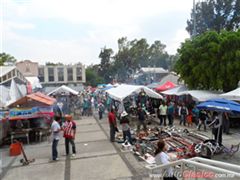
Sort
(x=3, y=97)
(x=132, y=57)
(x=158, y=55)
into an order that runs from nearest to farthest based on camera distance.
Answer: (x=3, y=97), (x=132, y=57), (x=158, y=55)

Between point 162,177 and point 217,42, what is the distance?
45.6 feet

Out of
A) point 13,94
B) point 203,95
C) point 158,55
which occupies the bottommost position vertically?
point 203,95

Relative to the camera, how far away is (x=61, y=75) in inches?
2773

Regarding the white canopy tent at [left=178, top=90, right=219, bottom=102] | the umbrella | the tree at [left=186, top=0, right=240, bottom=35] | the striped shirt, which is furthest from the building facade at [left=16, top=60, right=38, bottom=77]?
the umbrella

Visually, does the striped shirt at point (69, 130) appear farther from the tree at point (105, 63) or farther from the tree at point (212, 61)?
the tree at point (105, 63)

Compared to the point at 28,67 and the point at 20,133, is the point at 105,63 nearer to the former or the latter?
the point at 28,67

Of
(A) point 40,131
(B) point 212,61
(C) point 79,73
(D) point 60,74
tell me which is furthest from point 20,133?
(D) point 60,74

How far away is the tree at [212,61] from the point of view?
1583 centimetres

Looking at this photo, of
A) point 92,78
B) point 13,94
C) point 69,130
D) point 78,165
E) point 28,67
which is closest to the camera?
point 78,165

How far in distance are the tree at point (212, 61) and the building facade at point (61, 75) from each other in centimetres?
5397

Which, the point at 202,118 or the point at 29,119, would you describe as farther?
the point at 202,118

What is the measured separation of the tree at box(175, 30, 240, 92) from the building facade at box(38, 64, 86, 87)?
53973 millimetres

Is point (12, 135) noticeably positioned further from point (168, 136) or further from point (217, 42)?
point (217, 42)

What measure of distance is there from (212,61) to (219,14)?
23.1 metres
